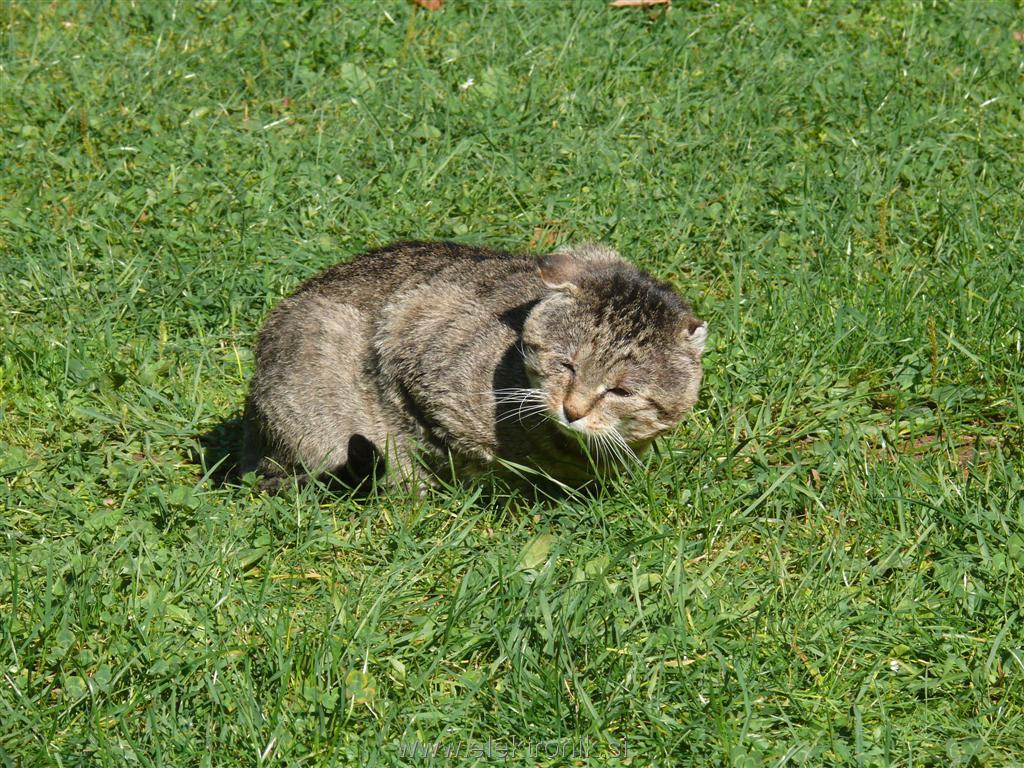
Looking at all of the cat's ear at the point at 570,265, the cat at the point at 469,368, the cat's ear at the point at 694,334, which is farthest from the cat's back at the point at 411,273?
the cat's ear at the point at 694,334

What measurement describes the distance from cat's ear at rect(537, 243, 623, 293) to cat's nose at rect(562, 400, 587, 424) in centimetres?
41

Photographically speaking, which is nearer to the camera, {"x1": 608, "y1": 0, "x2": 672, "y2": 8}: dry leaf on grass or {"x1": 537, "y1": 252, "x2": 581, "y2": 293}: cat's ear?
{"x1": 537, "y1": 252, "x2": 581, "y2": 293}: cat's ear

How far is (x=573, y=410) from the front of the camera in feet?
13.2

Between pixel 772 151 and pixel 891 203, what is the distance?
66cm

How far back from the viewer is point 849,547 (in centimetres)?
400

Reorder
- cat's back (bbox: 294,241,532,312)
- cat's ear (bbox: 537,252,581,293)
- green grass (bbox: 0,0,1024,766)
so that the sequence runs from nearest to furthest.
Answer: green grass (bbox: 0,0,1024,766), cat's ear (bbox: 537,252,581,293), cat's back (bbox: 294,241,532,312)

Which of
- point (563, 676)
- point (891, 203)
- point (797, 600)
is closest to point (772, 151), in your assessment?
point (891, 203)

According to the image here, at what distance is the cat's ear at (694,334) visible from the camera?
4191mm

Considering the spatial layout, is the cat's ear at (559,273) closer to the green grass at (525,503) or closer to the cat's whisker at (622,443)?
the cat's whisker at (622,443)

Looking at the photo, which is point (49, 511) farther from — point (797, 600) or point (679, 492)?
point (797, 600)

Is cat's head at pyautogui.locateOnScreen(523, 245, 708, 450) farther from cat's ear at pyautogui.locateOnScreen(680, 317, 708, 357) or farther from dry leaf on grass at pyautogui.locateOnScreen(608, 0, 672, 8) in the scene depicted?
dry leaf on grass at pyautogui.locateOnScreen(608, 0, 672, 8)

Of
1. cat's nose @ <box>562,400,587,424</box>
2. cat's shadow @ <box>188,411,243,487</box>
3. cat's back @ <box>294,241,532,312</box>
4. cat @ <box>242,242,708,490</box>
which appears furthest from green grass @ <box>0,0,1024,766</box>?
cat's back @ <box>294,241,532,312</box>

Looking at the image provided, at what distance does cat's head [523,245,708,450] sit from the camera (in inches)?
160

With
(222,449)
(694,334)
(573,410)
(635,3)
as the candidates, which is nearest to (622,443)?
(573,410)
